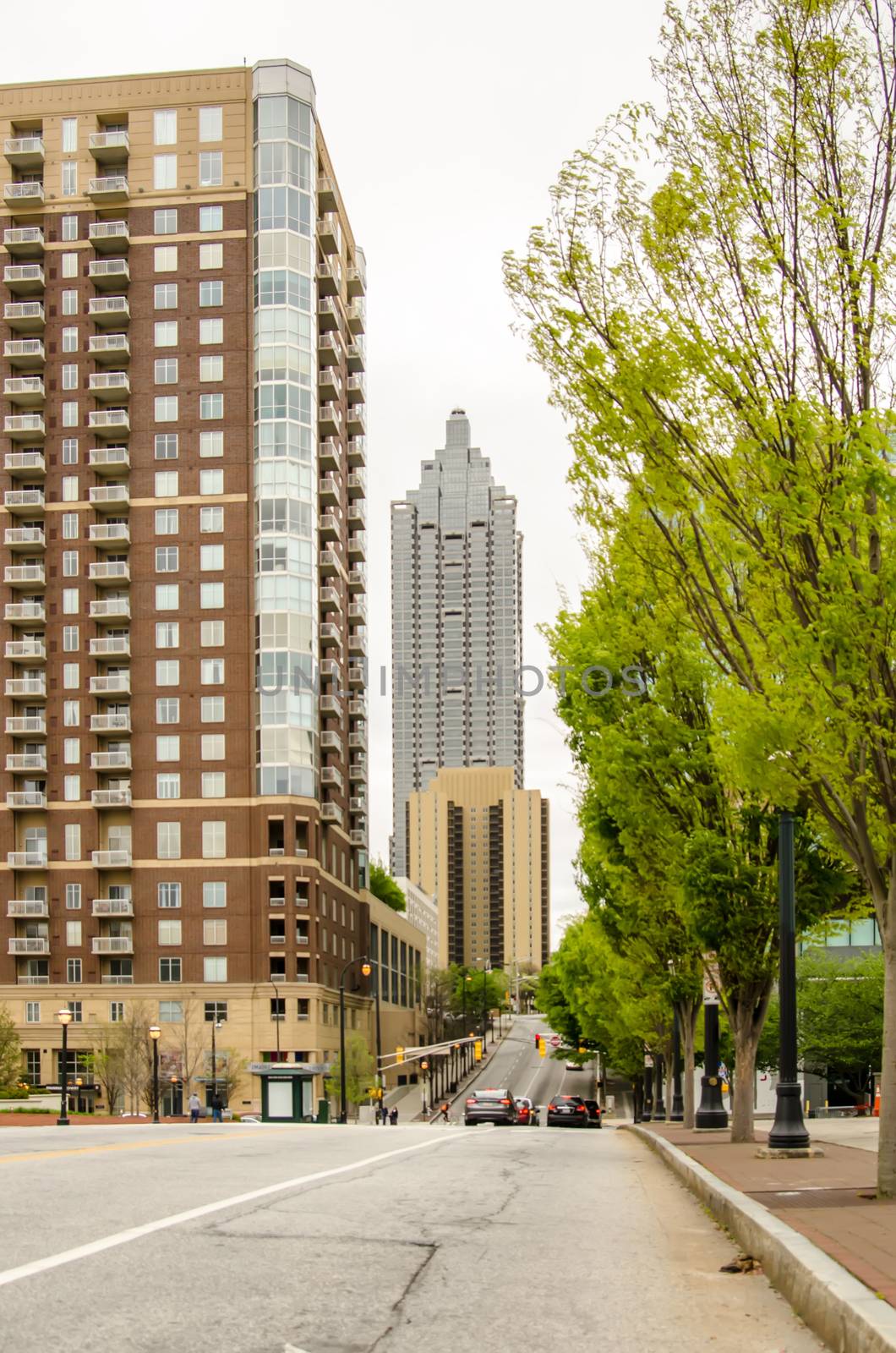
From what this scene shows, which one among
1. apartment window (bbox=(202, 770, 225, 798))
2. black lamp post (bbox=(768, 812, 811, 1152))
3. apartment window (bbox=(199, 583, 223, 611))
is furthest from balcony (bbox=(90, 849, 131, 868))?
black lamp post (bbox=(768, 812, 811, 1152))

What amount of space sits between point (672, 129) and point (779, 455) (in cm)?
359

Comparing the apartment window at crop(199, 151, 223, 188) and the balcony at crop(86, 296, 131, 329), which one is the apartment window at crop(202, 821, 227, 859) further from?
the apartment window at crop(199, 151, 223, 188)

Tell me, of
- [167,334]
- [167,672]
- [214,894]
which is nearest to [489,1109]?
[214,894]

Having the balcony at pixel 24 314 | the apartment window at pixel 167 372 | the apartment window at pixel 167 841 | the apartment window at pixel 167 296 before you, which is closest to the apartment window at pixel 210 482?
the apartment window at pixel 167 372

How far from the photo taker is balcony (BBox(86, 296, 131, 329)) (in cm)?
8931

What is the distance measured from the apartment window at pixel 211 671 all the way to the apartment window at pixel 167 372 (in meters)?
16.0

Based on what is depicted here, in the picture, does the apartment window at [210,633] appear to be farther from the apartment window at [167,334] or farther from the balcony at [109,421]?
the apartment window at [167,334]

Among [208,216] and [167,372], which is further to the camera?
[208,216]

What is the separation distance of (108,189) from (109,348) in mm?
9133

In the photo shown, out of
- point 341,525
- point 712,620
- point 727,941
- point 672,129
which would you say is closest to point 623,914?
point 727,941

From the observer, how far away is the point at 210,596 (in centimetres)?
8794

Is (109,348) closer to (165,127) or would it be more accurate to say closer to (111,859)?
(165,127)

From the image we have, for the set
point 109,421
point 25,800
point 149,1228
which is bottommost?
point 149,1228

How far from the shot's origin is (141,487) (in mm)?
89312
